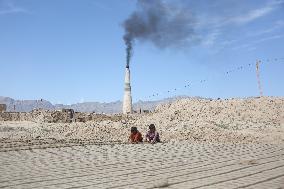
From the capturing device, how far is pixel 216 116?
2267 cm

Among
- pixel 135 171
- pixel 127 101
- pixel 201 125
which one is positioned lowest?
pixel 135 171

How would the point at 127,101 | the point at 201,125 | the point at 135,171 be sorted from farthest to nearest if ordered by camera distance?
the point at 127,101 → the point at 201,125 → the point at 135,171

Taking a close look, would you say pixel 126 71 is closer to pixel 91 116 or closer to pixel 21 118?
pixel 91 116

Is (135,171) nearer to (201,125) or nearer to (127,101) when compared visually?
(201,125)

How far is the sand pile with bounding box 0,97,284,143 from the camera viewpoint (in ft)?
59.5

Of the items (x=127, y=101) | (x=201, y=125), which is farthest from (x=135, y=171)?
(x=127, y=101)

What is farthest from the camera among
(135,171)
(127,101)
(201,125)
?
(127,101)

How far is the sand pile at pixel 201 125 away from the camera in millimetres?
18125

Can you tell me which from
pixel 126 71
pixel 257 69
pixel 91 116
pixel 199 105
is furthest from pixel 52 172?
pixel 126 71

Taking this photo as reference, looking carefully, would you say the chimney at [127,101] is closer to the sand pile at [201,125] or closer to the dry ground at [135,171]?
the sand pile at [201,125]

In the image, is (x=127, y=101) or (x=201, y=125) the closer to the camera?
(x=201, y=125)

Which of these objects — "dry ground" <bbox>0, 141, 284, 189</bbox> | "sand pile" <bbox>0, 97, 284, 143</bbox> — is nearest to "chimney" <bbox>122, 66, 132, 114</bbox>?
"sand pile" <bbox>0, 97, 284, 143</bbox>

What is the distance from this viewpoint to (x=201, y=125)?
1981cm

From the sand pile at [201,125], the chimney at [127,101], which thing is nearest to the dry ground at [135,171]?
the sand pile at [201,125]
